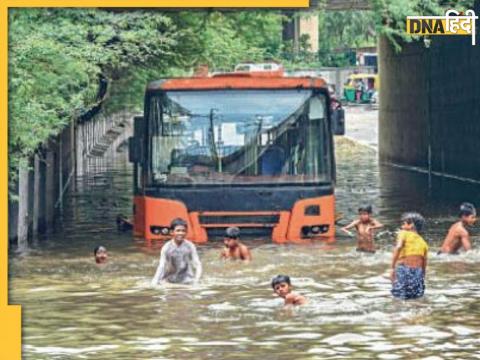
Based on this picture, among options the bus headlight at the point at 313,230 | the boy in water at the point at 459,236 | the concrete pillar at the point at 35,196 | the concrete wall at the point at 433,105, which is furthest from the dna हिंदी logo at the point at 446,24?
the boy in water at the point at 459,236

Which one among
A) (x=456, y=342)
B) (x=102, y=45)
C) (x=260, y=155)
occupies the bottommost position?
(x=456, y=342)

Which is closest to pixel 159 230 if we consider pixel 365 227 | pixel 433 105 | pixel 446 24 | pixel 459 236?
pixel 365 227

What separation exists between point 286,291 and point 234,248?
16.4ft

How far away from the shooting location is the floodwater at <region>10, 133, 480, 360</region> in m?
16.3

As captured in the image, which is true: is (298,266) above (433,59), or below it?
below

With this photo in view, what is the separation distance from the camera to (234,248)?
78.3 feet

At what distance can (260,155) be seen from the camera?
27766 mm

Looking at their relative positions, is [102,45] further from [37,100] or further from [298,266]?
[298,266]

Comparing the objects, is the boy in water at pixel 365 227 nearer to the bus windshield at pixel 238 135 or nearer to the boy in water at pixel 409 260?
the bus windshield at pixel 238 135

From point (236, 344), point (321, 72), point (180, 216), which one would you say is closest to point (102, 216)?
point (180, 216)

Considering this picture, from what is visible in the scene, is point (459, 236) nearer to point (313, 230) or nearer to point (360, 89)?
point (313, 230)

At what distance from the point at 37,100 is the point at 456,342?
1150 cm

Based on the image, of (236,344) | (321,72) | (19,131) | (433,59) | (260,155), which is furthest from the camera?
(321,72)

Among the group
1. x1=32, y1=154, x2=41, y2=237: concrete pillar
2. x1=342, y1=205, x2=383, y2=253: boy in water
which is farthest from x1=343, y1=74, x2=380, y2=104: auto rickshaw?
x1=342, y1=205, x2=383, y2=253: boy in water
